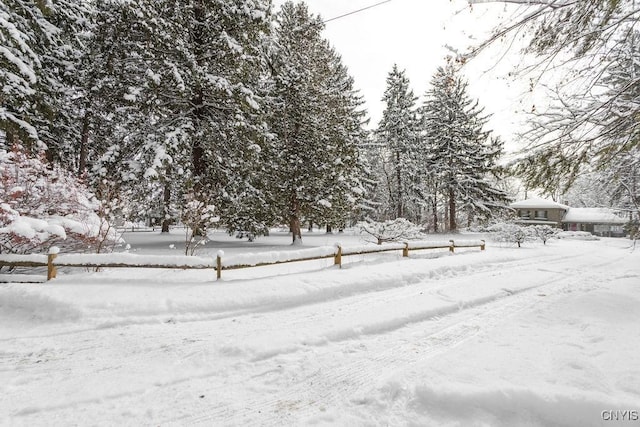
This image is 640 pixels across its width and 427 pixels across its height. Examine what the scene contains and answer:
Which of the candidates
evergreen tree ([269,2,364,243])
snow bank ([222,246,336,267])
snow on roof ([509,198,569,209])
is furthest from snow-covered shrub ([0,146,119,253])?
snow on roof ([509,198,569,209])

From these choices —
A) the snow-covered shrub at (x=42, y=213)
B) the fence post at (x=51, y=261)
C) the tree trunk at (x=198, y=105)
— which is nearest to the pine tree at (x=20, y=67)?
the snow-covered shrub at (x=42, y=213)

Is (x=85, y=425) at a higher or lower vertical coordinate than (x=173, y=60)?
lower

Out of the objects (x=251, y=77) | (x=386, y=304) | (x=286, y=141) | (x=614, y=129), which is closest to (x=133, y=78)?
(x=251, y=77)

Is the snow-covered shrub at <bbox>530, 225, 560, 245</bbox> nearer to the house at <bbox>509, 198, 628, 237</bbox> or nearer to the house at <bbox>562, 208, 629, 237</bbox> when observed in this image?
the house at <bbox>509, 198, 628, 237</bbox>

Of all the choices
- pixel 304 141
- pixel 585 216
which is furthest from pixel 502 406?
pixel 585 216

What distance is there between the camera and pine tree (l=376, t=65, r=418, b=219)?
30172mm

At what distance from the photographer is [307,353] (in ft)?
13.8

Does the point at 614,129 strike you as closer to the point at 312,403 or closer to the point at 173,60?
the point at 312,403

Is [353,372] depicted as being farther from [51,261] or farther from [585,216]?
[585,216]

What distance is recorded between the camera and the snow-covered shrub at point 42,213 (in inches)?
268

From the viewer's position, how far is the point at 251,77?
1355cm

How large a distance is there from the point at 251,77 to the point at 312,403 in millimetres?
13466

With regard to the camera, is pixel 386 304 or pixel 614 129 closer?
pixel 614 129

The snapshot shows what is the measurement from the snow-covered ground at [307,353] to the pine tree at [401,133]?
23450mm
